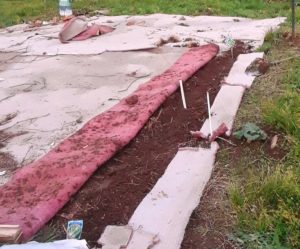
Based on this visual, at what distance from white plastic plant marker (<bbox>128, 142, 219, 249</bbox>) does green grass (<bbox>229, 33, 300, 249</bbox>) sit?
0.21 m

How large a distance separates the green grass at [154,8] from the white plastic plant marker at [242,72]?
268 centimetres

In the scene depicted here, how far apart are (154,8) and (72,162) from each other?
5.71 m

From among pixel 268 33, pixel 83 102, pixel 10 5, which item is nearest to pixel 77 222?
pixel 83 102

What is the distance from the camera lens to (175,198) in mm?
2525

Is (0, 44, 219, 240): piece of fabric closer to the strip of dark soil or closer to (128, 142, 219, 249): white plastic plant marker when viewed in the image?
the strip of dark soil

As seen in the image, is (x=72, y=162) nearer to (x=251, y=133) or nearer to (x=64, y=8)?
(x=251, y=133)

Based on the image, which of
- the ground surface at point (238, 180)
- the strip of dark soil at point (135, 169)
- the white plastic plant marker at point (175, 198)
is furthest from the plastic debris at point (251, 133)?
the strip of dark soil at point (135, 169)

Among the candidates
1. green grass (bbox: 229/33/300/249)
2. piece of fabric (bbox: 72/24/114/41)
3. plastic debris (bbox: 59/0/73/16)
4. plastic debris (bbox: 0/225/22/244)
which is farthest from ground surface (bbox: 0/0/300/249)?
plastic debris (bbox: 59/0/73/16)

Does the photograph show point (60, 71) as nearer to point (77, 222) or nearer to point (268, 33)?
point (268, 33)

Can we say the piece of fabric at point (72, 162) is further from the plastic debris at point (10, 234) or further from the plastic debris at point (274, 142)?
the plastic debris at point (274, 142)

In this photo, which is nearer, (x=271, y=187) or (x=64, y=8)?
(x=271, y=187)

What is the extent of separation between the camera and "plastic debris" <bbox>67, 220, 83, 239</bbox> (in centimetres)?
229

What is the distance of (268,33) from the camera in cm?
545

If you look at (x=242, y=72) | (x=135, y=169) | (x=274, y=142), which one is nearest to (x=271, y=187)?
(x=274, y=142)
